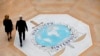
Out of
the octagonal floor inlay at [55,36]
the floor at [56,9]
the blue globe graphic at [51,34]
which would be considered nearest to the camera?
the octagonal floor inlay at [55,36]

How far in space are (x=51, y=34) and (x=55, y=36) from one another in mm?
257

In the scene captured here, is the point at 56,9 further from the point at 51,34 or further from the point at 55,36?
the point at 55,36

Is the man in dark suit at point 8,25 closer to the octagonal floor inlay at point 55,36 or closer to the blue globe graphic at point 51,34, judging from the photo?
the octagonal floor inlay at point 55,36

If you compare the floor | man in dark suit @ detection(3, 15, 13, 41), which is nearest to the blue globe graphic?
the floor

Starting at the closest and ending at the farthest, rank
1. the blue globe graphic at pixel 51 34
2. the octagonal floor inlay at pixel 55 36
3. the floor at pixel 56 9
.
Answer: the octagonal floor inlay at pixel 55 36 → the blue globe graphic at pixel 51 34 → the floor at pixel 56 9

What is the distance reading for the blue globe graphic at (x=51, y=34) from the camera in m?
12.2

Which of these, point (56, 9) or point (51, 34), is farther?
point (56, 9)

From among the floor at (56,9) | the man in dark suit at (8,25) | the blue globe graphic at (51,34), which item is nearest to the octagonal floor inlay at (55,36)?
the blue globe graphic at (51,34)

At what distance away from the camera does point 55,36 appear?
12.5 metres

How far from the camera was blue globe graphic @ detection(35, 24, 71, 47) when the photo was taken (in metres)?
12.2

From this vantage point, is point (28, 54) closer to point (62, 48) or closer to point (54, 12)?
point (62, 48)

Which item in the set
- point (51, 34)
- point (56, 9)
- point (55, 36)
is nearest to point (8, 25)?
point (51, 34)

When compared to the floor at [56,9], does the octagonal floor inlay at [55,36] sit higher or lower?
lower

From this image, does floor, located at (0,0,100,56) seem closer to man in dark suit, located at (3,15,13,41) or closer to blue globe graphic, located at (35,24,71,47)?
man in dark suit, located at (3,15,13,41)
